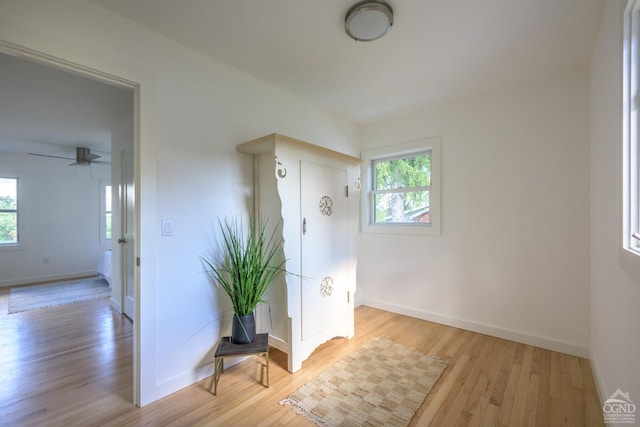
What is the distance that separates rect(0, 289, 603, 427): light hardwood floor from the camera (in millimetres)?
1566

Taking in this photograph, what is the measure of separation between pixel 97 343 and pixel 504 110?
4461 millimetres

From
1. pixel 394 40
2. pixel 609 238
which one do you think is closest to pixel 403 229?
pixel 609 238

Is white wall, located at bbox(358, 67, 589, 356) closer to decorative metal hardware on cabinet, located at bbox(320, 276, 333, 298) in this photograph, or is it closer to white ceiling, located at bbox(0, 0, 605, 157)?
white ceiling, located at bbox(0, 0, 605, 157)

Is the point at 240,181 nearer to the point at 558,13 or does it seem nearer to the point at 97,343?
the point at 97,343

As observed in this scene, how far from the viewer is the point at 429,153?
306 cm

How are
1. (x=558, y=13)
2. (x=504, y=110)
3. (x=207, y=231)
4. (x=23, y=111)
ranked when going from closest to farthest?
(x=558, y=13), (x=207, y=231), (x=504, y=110), (x=23, y=111)

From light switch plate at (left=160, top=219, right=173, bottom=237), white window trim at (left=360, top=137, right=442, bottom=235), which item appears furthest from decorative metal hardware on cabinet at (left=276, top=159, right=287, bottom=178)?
white window trim at (left=360, top=137, right=442, bottom=235)

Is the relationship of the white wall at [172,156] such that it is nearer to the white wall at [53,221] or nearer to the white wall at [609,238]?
the white wall at [609,238]

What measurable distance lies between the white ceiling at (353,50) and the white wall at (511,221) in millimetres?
262

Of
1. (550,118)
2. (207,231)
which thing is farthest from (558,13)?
(207,231)

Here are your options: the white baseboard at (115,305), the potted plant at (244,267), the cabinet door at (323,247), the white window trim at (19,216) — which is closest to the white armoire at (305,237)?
the cabinet door at (323,247)

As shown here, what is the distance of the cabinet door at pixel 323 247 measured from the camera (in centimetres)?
216

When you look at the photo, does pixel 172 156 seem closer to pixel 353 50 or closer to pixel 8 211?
pixel 353 50

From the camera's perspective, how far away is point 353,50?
6.47 feet
